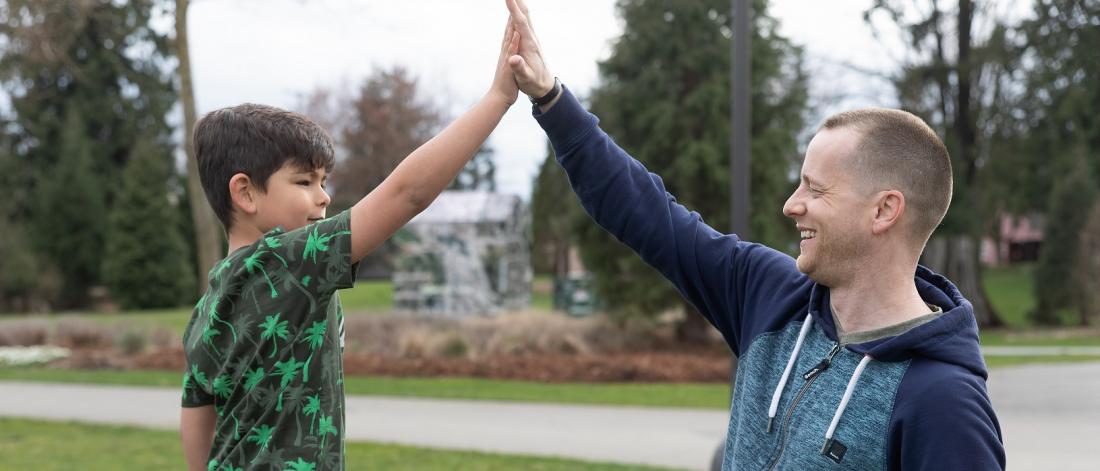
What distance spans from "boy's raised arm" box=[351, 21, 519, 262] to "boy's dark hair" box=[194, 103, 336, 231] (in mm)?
272

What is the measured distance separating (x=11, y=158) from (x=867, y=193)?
132ft

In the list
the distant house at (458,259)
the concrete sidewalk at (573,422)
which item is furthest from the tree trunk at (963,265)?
the concrete sidewalk at (573,422)

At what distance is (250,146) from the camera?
81.5 inches

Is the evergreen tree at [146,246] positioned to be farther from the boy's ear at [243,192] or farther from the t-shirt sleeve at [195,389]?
the boy's ear at [243,192]

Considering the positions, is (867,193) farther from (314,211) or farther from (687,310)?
(687,310)

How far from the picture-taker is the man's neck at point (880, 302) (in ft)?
5.93

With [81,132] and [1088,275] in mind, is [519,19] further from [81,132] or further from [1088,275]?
[81,132]

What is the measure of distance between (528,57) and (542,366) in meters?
11.1

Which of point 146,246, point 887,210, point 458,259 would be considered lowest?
point 458,259

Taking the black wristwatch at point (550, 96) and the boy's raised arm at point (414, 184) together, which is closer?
the boy's raised arm at point (414, 184)

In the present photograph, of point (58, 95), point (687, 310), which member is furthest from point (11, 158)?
point (687, 310)

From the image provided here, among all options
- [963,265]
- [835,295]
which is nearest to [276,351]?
[835,295]

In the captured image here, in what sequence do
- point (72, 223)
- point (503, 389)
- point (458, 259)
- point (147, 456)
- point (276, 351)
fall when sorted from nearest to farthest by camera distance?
point (276, 351)
point (147, 456)
point (503, 389)
point (458, 259)
point (72, 223)

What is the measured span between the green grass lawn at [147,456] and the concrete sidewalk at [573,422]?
0.34 meters
